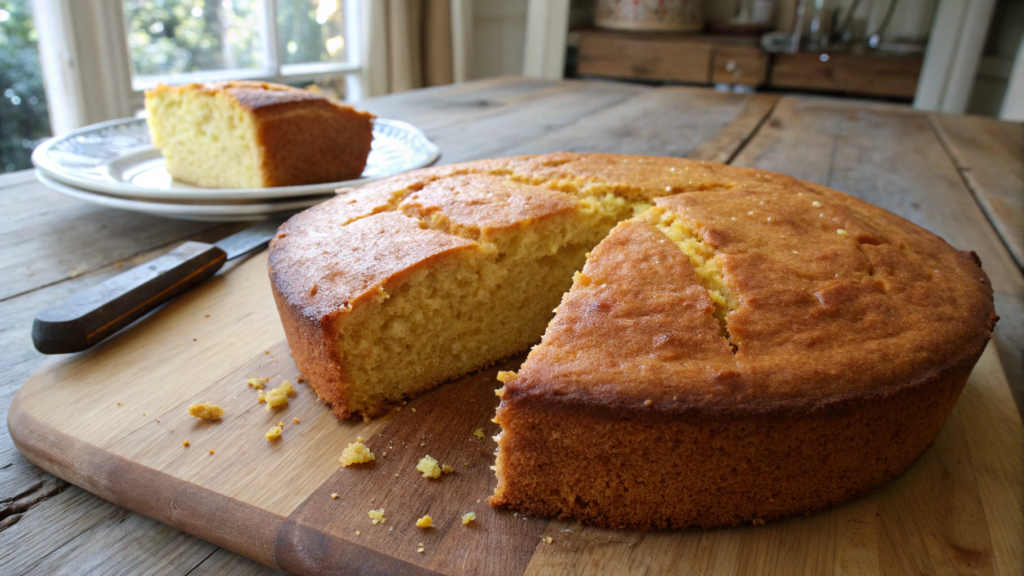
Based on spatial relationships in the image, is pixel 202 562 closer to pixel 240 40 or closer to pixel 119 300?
pixel 119 300

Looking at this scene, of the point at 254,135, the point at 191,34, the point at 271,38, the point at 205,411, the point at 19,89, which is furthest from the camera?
the point at 271,38

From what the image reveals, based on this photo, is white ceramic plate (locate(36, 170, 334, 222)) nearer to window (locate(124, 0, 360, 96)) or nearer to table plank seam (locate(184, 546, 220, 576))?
table plank seam (locate(184, 546, 220, 576))

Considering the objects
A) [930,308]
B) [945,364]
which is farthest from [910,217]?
[945,364]

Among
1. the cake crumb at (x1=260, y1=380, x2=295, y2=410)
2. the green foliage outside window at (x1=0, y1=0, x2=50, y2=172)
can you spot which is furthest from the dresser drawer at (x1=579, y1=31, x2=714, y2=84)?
the cake crumb at (x1=260, y1=380, x2=295, y2=410)

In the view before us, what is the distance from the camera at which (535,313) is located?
5.39ft

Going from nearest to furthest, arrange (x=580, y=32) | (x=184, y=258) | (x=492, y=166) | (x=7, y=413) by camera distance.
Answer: (x=7, y=413) < (x=184, y=258) < (x=492, y=166) < (x=580, y=32)

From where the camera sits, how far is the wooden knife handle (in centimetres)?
130

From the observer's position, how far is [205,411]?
1219mm

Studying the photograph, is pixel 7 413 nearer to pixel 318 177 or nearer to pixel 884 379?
pixel 318 177

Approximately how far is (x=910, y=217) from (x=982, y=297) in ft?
3.42

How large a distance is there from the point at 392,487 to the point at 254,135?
→ 1383 mm

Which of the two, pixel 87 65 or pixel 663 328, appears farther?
pixel 87 65

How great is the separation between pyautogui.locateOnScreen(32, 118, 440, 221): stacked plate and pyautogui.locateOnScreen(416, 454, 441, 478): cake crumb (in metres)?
1.02

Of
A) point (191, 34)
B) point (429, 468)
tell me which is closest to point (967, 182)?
point (429, 468)
